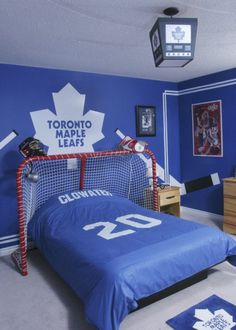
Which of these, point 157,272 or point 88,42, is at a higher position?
point 88,42

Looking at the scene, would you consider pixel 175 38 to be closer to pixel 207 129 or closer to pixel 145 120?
pixel 145 120

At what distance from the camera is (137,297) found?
6.12 ft

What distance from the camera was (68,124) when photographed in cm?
369

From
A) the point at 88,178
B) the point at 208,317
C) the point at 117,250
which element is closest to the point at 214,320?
the point at 208,317

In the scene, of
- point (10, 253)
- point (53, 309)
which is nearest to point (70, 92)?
point (10, 253)

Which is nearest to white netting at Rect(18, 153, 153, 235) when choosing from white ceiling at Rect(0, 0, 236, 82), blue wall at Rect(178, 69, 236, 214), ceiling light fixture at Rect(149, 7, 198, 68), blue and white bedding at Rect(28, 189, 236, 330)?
blue and white bedding at Rect(28, 189, 236, 330)

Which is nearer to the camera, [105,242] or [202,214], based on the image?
[105,242]

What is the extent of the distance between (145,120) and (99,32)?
213cm

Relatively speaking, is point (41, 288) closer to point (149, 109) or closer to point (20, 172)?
point (20, 172)

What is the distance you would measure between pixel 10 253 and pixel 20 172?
50.5 inches

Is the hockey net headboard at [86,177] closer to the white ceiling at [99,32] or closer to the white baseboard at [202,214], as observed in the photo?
the white baseboard at [202,214]

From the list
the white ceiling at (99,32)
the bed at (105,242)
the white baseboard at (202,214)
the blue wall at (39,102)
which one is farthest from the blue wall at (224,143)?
the bed at (105,242)

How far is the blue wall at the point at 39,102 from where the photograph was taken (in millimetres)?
3271

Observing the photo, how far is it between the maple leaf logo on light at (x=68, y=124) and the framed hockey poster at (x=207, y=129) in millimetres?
1640
